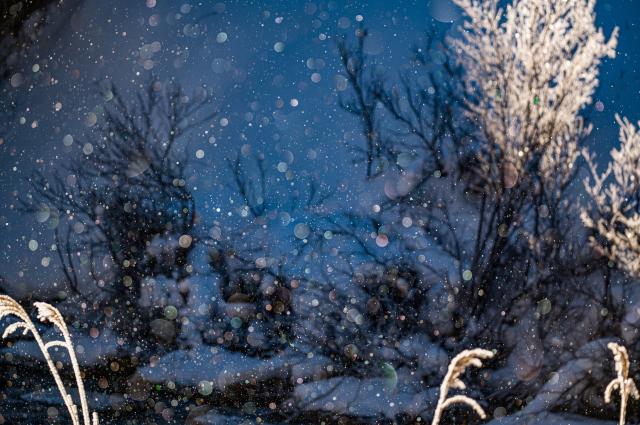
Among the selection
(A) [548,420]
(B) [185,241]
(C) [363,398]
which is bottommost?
(C) [363,398]

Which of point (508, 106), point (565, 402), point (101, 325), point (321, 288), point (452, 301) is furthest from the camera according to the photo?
point (101, 325)

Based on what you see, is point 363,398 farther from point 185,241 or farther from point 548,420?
point 185,241

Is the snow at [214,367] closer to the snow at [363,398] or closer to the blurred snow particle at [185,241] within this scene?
the snow at [363,398]

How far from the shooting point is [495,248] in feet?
21.9

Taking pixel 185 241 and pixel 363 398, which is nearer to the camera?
pixel 363 398

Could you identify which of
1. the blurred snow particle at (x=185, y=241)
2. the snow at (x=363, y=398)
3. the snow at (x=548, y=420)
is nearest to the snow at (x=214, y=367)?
the snow at (x=363, y=398)

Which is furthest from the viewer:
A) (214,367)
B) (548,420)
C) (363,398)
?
(214,367)

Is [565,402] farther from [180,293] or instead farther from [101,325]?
[101,325]

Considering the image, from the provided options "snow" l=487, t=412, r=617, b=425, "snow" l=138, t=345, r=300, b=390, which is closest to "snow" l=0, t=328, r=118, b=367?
"snow" l=138, t=345, r=300, b=390

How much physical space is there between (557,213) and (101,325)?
640 cm

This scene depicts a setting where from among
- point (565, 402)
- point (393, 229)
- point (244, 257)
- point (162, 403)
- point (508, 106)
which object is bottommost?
point (162, 403)

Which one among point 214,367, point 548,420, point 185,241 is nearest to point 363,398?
point 548,420

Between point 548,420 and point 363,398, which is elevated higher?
point 548,420

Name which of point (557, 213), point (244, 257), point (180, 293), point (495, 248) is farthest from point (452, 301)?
point (180, 293)
